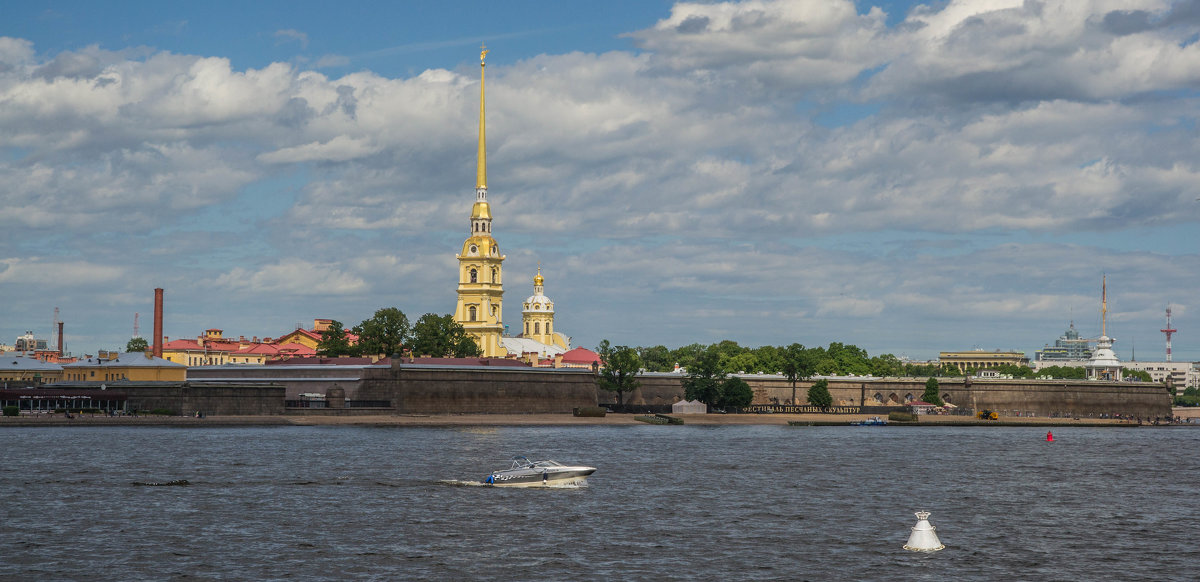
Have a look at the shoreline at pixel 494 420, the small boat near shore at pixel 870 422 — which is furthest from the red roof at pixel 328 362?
the small boat near shore at pixel 870 422

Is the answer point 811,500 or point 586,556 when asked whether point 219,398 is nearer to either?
point 811,500

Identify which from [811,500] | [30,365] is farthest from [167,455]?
[30,365]

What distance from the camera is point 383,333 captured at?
146 metres

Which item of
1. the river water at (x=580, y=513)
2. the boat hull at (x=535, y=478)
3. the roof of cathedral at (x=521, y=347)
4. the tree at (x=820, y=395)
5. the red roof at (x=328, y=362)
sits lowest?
the river water at (x=580, y=513)

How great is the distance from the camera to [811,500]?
56.3 metres

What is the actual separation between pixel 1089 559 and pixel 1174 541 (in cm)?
608

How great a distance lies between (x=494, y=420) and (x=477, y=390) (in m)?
7.54

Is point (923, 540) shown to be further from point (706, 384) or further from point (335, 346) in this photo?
point (335, 346)

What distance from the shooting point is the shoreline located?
102 m

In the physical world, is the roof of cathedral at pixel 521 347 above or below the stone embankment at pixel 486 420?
above

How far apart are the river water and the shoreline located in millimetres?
12283

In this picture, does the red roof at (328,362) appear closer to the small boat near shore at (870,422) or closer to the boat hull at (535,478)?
the small boat near shore at (870,422)

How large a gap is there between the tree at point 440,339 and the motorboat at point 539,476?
9171 centimetres

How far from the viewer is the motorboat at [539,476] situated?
59281 millimetres
